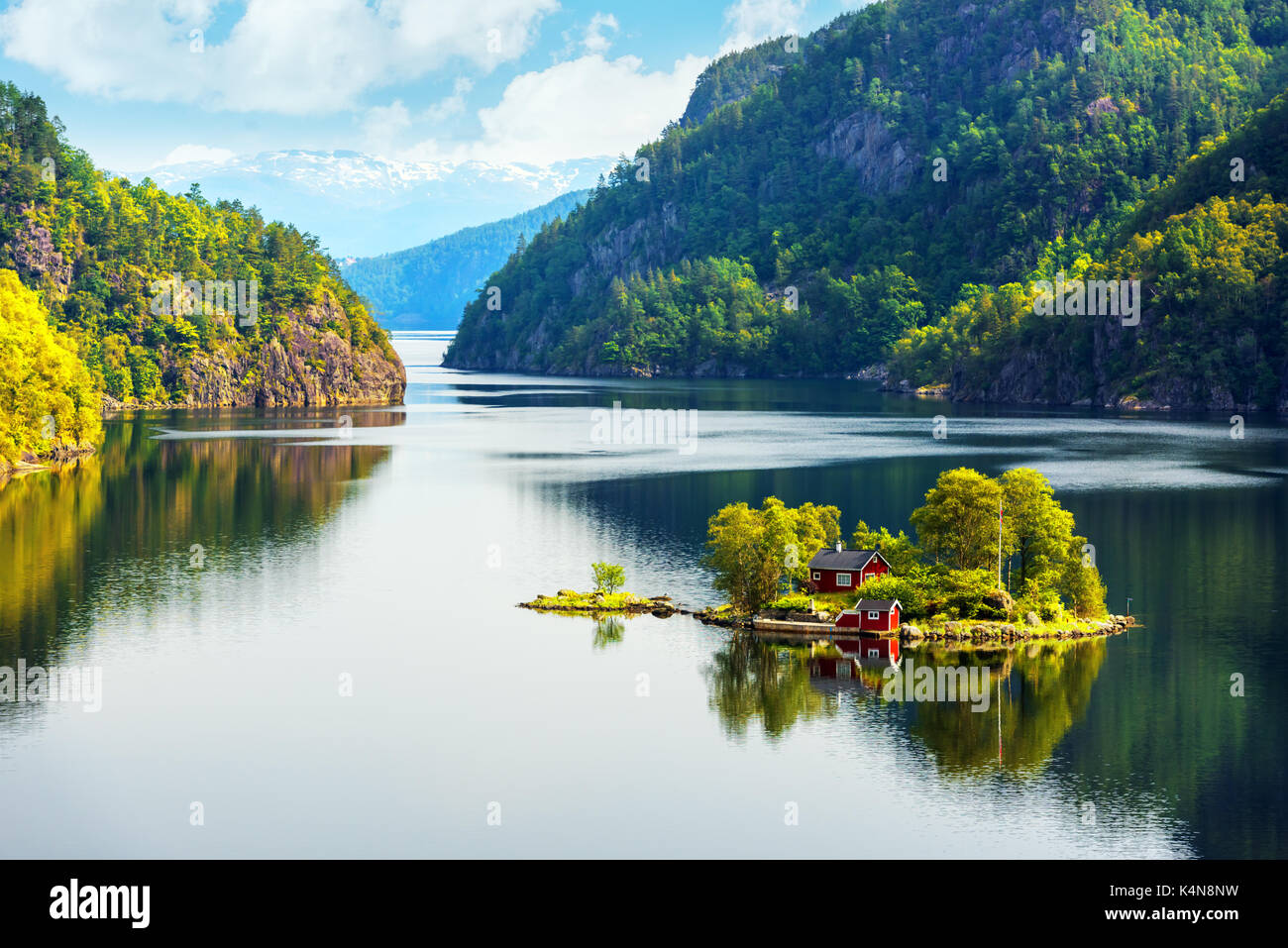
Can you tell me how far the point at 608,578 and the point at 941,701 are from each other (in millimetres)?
24484

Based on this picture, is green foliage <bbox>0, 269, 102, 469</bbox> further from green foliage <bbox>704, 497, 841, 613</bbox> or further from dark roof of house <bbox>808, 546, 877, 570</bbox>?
dark roof of house <bbox>808, 546, 877, 570</bbox>

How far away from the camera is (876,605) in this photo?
68.6 meters

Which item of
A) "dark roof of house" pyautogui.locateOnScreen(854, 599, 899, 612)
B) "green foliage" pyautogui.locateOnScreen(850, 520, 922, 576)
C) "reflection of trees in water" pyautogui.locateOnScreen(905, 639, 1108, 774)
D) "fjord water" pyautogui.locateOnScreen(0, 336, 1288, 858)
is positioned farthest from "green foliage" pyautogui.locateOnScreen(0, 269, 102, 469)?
"reflection of trees in water" pyautogui.locateOnScreen(905, 639, 1108, 774)

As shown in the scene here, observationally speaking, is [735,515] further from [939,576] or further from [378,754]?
[378,754]

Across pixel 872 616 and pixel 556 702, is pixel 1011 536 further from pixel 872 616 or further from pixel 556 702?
pixel 556 702

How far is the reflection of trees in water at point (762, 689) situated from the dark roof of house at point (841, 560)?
593 centimetres

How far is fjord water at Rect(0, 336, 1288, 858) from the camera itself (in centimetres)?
4538

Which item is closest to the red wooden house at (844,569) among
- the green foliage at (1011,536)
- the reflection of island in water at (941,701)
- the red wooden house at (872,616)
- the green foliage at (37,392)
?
the red wooden house at (872,616)

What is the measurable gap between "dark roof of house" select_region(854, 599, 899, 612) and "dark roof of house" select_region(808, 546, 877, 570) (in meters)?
2.72

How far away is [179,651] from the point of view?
217ft

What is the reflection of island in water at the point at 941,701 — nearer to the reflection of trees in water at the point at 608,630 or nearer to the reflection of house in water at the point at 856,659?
the reflection of house in water at the point at 856,659

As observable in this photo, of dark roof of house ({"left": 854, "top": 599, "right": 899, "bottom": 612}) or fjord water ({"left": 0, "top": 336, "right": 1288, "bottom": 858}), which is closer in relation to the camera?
fjord water ({"left": 0, "top": 336, "right": 1288, "bottom": 858})

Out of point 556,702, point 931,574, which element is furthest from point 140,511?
point 931,574
